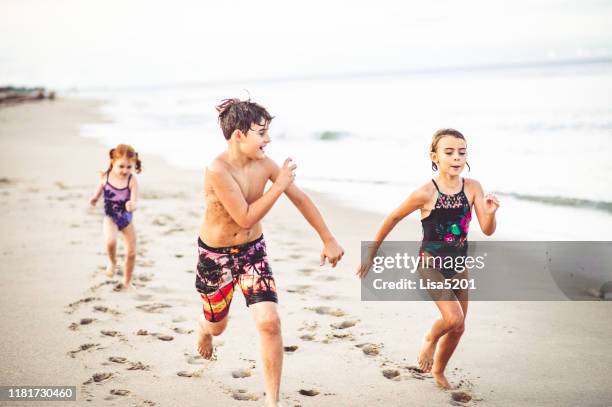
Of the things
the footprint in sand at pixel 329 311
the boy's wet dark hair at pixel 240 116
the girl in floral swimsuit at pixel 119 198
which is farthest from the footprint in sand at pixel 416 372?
the girl in floral swimsuit at pixel 119 198

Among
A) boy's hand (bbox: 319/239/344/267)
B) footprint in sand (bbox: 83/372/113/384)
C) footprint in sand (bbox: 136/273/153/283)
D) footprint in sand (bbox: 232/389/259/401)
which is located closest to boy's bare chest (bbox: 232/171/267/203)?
boy's hand (bbox: 319/239/344/267)

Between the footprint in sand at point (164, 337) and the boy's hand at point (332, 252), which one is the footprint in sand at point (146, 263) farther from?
the boy's hand at point (332, 252)

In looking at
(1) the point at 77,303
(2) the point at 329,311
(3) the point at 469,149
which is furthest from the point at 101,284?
(3) the point at 469,149

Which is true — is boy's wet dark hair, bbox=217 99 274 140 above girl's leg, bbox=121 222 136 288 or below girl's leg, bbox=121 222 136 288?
above

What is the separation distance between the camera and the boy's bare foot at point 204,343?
3561mm

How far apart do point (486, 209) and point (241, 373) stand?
178 cm

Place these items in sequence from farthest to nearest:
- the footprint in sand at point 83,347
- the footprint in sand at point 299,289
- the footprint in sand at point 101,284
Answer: the footprint in sand at point 101,284
the footprint in sand at point 299,289
the footprint in sand at point 83,347

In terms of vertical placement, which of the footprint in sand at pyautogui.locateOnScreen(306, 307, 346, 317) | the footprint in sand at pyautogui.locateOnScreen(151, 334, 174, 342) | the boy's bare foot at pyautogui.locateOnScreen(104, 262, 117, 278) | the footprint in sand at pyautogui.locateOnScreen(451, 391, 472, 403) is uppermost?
the boy's bare foot at pyautogui.locateOnScreen(104, 262, 117, 278)

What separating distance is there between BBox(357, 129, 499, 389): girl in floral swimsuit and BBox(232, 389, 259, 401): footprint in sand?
3.11ft

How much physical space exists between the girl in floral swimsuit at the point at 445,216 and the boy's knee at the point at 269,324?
2.41ft

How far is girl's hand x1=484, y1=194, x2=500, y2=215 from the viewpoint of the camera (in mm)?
3152

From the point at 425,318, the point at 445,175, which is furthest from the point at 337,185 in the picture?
the point at 445,175

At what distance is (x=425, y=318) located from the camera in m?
4.39

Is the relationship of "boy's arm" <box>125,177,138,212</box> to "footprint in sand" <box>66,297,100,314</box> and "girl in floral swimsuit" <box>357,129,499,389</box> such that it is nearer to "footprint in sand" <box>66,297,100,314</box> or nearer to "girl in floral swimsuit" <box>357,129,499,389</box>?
"footprint in sand" <box>66,297,100,314</box>
